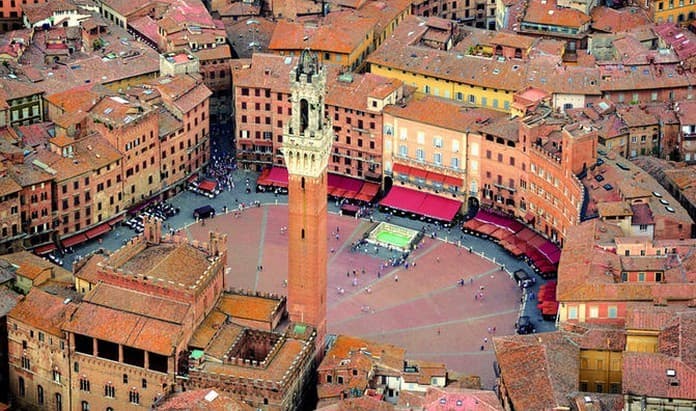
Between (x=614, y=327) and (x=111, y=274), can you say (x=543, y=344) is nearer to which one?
(x=614, y=327)

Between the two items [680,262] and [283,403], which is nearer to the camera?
[283,403]

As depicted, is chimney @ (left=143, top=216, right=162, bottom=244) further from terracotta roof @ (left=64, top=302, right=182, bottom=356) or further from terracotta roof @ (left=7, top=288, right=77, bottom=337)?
terracotta roof @ (left=64, top=302, right=182, bottom=356)

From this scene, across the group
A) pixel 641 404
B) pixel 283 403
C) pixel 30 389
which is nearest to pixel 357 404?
pixel 283 403

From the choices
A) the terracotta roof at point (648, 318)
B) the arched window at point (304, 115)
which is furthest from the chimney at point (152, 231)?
the terracotta roof at point (648, 318)

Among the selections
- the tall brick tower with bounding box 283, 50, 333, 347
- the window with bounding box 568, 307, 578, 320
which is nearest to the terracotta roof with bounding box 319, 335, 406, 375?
the tall brick tower with bounding box 283, 50, 333, 347

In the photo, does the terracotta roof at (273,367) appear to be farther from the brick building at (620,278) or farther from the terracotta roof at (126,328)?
the brick building at (620,278)

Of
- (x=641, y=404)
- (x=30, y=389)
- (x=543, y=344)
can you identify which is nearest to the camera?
(x=641, y=404)

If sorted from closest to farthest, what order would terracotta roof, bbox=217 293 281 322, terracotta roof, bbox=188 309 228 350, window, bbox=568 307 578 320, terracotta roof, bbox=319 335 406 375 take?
terracotta roof, bbox=319 335 406 375 → terracotta roof, bbox=188 309 228 350 → terracotta roof, bbox=217 293 281 322 → window, bbox=568 307 578 320
